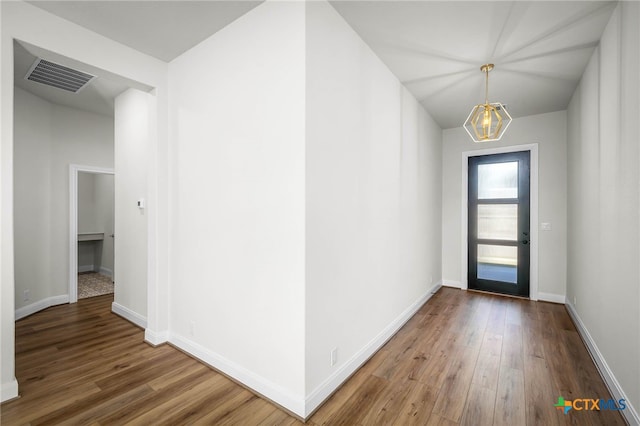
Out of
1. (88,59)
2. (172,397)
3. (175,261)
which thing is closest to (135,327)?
(175,261)

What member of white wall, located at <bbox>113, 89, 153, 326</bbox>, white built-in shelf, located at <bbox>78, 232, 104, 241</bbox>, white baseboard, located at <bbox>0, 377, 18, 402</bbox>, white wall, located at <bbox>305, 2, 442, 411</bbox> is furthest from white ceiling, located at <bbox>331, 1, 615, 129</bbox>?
white built-in shelf, located at <bbox>78, 232, 104, 241</bbox>

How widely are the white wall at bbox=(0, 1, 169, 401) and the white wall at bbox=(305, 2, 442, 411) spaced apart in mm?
1876

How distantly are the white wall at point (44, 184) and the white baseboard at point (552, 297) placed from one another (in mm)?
7250

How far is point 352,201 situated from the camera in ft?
7.97

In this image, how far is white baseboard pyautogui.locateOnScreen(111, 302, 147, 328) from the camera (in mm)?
3383

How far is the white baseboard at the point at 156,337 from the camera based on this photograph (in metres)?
2.94

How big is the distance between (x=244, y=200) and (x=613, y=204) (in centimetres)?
289

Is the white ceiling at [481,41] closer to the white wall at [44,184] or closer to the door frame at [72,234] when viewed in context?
the white wall at [44,184]

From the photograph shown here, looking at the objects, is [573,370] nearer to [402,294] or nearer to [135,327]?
[402,294]

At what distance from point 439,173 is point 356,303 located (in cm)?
349

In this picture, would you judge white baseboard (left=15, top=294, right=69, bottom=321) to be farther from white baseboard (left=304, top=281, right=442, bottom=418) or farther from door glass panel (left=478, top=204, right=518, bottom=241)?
door glass panel (left=478, top=204, right=518, bottom=241)

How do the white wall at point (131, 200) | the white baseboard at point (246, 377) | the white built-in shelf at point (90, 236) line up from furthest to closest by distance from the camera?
the white built-in shelf at point (90, 236) < the white wall at point (131, 200) < the white baseboard at point (246, 377)

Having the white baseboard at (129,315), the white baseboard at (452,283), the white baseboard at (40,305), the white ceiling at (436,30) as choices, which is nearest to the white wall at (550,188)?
the white baseboard at (452,283)

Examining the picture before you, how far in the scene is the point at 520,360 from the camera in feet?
8.76
